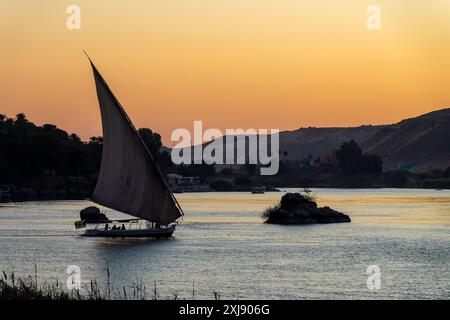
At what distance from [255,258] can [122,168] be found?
1386 cm

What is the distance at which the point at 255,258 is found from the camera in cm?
6688

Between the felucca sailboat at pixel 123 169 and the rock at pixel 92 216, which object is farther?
the rock at pixel 92 216

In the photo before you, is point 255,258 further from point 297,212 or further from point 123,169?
point 297,212

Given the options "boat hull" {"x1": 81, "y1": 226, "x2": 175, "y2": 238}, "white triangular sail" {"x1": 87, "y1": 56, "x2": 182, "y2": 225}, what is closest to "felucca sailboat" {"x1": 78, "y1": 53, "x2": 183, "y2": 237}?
"white triangular sail" {"x1": 87, "y1": 56, "x2": 182, "y2": 225}

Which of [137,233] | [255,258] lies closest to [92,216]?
[137,233]

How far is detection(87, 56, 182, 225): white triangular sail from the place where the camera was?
73.2m

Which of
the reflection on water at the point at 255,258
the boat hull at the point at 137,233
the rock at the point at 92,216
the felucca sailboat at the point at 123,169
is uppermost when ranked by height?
the felucca sailboat at the point at 123,169

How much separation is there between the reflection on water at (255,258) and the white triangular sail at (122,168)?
359 cm

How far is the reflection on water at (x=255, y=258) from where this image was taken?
167 ft

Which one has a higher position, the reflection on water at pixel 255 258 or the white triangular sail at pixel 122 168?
the white triangular sail at pixel 122 168

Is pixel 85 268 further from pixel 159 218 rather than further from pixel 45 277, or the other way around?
pixel 159 218

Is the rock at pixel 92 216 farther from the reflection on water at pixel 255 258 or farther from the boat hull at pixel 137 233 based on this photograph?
the boat hull at pixel 137 233

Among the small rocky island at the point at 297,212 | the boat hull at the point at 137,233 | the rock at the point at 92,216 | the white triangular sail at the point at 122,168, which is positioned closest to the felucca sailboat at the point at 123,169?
the white triangular sail at the point at 122,168
